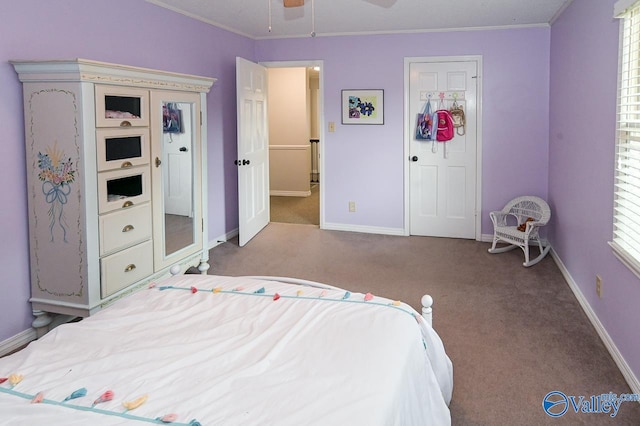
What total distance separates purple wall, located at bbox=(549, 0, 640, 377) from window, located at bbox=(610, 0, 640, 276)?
0.11m

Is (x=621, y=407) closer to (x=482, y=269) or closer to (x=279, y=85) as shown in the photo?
(x=482, y=269)

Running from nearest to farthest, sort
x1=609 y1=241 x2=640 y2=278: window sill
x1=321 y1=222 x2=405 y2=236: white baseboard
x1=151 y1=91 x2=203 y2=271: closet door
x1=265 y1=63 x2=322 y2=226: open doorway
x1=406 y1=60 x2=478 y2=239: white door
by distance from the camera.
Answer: x1=609 y1=241 x2=640 y2=278: window sill
x1=151 y1=91 x2=203 y2=271: closet door
x1=406 y1=60 x2=478 y2=239: white door
x1=321 y1=222 x2=405 y2=236: white baseboard
x1=265 y1=63 x2=322 y2=226: open doorway

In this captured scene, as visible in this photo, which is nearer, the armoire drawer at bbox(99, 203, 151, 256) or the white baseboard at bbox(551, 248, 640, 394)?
the white baseboard at bbox(551, 248, 640, 394)

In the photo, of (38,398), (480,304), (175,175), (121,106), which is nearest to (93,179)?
(121,106)

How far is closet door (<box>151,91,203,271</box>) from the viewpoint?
345 cm

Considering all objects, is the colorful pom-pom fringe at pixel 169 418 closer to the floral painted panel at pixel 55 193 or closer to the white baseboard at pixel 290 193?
the floral painted panel at pixel 55 193

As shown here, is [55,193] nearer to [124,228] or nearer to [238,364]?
[124,228]

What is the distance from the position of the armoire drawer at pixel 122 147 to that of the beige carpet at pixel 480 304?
1.56m

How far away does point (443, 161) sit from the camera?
573cm

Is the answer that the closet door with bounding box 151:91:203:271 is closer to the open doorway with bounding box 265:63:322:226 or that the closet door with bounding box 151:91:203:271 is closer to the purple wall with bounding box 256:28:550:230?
→ the purple wall with bounding box 256:28:550:230

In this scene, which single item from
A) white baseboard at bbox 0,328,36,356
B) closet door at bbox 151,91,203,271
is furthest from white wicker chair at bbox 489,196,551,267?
white baseboard at bbox 0,328,36,356

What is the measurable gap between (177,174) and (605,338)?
2890 mm

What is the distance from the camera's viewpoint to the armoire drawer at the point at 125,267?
3.04 metres

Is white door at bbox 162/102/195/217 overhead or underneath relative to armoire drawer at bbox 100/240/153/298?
overhead
